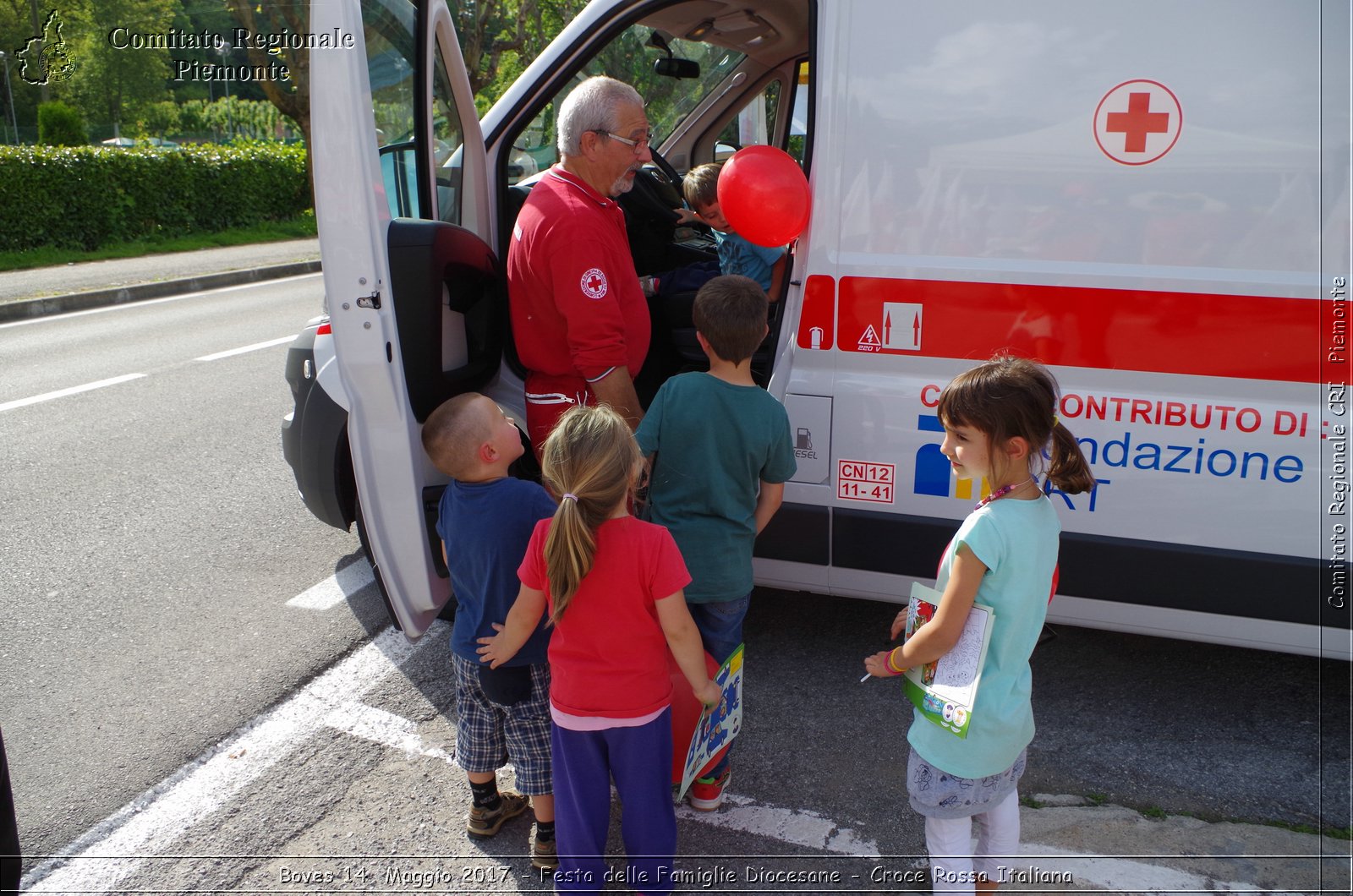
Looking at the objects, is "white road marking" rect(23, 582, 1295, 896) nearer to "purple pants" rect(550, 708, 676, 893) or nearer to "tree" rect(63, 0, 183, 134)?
"purple pants" rect(550, 708, 676, 893)

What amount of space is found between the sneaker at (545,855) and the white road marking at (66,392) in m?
5.58

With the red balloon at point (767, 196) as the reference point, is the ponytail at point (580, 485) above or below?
below

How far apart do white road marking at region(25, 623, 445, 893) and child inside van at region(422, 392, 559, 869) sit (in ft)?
2.33

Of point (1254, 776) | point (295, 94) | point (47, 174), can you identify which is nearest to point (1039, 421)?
point (1254, 776)

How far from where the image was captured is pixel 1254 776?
2676 mm

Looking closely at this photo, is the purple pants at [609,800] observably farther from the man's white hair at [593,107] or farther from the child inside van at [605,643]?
→ the man's white hair at [593,107]

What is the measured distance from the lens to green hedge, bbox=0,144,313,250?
12.7 meters

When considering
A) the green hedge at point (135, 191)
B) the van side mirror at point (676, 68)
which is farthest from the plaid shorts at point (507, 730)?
the green hedge at point (135, 191)

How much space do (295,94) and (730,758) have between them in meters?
19.2

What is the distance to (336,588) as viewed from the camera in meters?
3.87

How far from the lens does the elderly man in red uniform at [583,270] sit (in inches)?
108

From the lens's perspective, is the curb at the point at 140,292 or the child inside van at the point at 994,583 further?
the curb at the point at 140,292

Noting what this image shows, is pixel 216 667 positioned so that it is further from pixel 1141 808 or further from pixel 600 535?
pixel 1141 808

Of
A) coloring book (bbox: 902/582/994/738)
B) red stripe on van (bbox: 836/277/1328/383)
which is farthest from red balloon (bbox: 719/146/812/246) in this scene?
coloring book (bbox: 902/582/994/738)
